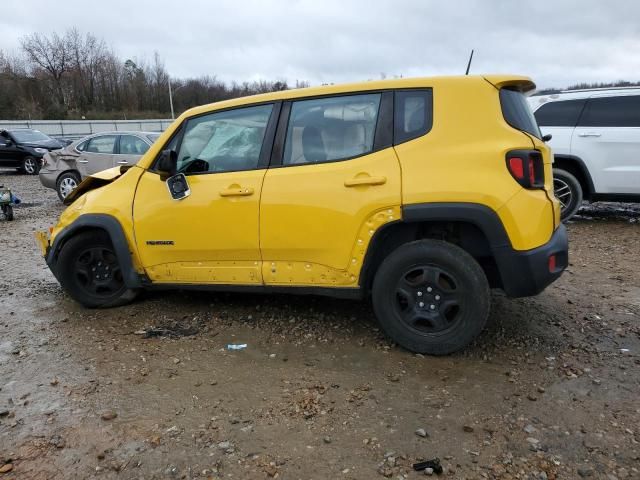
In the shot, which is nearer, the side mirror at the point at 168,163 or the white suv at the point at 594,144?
the side mirror at the point at 168,163

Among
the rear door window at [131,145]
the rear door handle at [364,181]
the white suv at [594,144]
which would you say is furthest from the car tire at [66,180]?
the rear door handle at [364,181]

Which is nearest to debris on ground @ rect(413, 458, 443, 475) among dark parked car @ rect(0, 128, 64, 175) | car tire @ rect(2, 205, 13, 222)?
car tire @ rect(2, 205, 13, 222)

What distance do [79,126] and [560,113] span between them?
42525 millimetres

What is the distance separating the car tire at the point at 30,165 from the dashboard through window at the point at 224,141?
53.1 ft

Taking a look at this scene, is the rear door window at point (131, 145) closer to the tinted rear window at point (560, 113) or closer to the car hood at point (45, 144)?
the tinted rear window at point (560, 113)

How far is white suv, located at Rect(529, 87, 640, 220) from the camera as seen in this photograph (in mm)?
6844

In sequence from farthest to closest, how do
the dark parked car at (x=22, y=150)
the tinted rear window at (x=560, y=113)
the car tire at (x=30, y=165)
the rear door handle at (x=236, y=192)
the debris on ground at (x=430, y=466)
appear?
the car tire at (x=30, y=165)
the dark parked car at (x=22, y=150)
the tinted rear window at (x=560, y=113)
the rear door handle at (x=236, y=192)
the debris on ground at (x=430, y=466)

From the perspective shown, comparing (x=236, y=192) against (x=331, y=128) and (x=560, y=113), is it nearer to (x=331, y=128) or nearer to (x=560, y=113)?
(x=331, y=128)

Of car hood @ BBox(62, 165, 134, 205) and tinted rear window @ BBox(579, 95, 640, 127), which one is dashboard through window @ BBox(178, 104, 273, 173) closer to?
car hood @ BBox(62, 165, 134, 205)

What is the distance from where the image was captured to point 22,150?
17.0m

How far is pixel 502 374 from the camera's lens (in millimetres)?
3072

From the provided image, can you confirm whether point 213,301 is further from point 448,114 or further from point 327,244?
point 448,114

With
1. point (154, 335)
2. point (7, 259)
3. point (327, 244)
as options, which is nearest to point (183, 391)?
point (154, 335)

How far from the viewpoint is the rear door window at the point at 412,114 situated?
3172 millimetres
